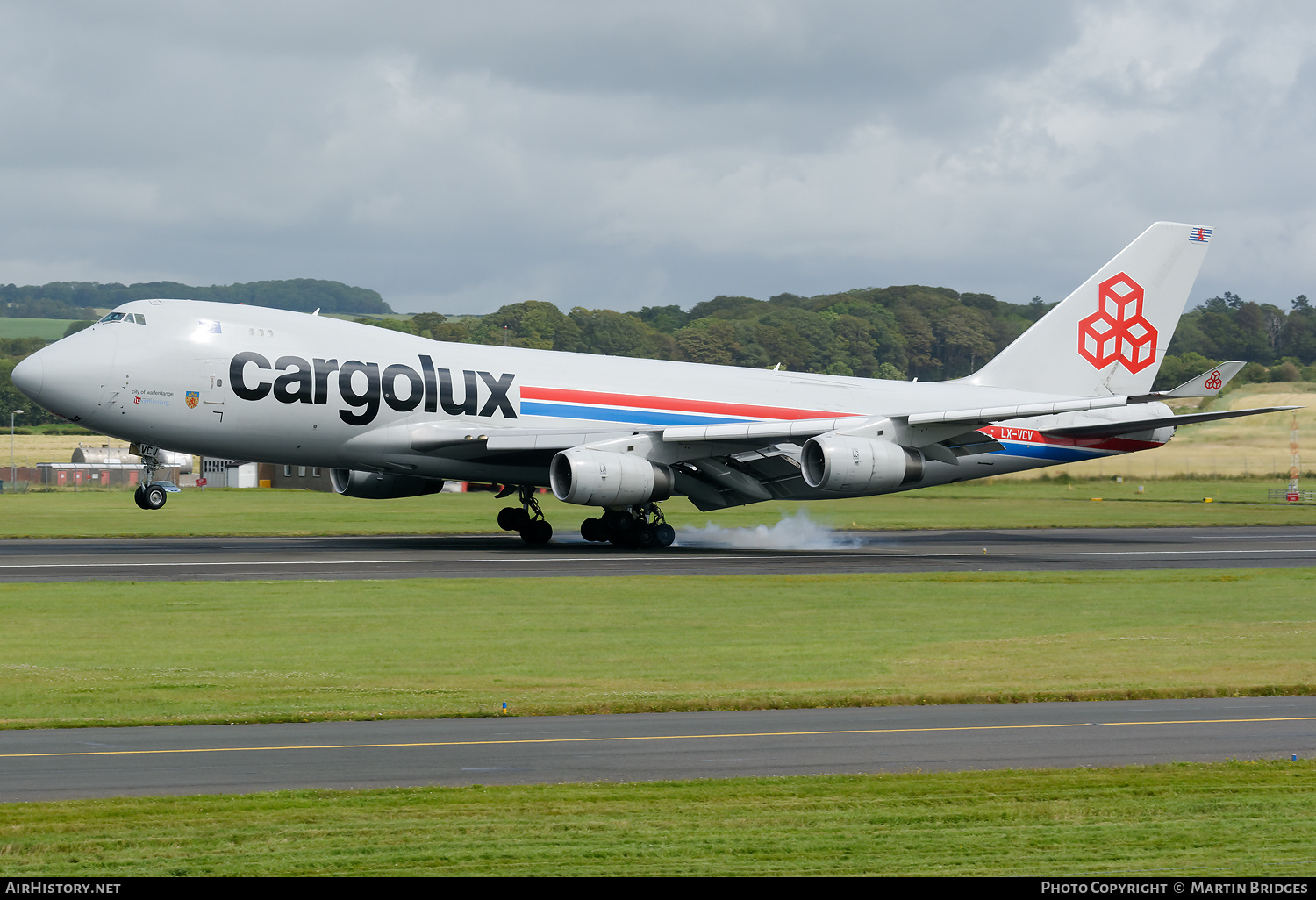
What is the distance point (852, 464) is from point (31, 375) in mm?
21195

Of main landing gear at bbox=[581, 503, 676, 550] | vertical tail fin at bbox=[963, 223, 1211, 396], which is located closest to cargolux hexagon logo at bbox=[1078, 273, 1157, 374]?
vertical tail fin at bbox=[963, 223, 1211, 396]

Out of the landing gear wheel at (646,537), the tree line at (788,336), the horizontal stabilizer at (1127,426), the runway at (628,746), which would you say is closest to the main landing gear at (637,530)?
the landing gear wheel at (646,537)

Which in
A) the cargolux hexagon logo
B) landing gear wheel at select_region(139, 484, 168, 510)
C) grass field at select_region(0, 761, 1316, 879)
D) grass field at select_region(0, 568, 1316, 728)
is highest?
the cargolux hexagon logo

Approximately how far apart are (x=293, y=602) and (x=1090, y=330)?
3154cm

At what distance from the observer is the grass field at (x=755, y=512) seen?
49750mm

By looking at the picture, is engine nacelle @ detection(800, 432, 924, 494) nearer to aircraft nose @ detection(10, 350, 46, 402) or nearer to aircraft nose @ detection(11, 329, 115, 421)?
aircraft nose @ detection(11, 329, 115, 421)

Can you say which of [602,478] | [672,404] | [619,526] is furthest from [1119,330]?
[602,478]

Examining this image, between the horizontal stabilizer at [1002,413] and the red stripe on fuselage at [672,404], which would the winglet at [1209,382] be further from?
the red stripe on fuselage at [672,404]

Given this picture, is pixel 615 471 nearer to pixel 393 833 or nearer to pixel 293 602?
pixel 293 602

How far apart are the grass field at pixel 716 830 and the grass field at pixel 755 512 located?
36235mm

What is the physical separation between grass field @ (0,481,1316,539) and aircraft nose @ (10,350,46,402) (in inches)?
448

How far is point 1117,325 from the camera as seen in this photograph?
46375mm

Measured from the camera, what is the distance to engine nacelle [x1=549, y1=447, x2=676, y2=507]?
114ft

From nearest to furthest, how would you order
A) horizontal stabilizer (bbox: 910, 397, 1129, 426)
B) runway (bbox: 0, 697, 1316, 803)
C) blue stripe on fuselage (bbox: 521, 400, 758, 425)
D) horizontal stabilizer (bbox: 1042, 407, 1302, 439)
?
1. runway (bbox: 0, 697, 1316, 803)
2. horizontal stabilizer (bbox: 910, 397, 1129, 426)
3. blue stripe on fuselage (bbox: 521, 400, 758, 425)
4. horizontal stabilizer (bbox: 1042, 407, 1302, 439)
